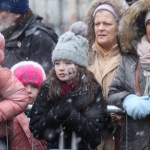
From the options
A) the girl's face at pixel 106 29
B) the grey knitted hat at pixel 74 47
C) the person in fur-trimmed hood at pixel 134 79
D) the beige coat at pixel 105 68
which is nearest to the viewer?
the person in fur-trimmed hood at pixel 134 79

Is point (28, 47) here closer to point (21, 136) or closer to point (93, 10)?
point (93, 10)

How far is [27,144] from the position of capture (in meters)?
5.59

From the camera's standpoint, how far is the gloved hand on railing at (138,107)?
5.29 m

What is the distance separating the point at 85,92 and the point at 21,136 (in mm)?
709

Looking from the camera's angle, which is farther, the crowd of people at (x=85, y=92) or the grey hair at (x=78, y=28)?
the grey hair at (x=78, y=28)

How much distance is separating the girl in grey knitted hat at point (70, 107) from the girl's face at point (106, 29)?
81cm

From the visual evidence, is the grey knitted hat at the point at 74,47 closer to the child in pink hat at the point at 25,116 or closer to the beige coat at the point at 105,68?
the child in pink hat at the point at 25,116

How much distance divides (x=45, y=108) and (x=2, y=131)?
42 cm

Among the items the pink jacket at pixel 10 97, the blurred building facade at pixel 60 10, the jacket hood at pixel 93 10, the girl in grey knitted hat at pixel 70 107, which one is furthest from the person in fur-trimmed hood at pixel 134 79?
the blurred building facade at pixel 60 10

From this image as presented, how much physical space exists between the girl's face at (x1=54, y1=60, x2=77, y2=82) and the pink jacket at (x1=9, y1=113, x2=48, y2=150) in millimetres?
538

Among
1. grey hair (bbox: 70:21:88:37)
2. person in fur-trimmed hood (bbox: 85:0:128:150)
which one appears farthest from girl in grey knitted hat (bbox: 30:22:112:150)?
person in fur-trimmed hood (bbox: 85:0:128:150)

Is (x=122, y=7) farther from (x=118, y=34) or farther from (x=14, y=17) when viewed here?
(x=14, y=17)

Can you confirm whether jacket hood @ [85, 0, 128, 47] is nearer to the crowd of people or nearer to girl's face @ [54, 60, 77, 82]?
the crowd of people

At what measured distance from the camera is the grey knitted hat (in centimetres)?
554
